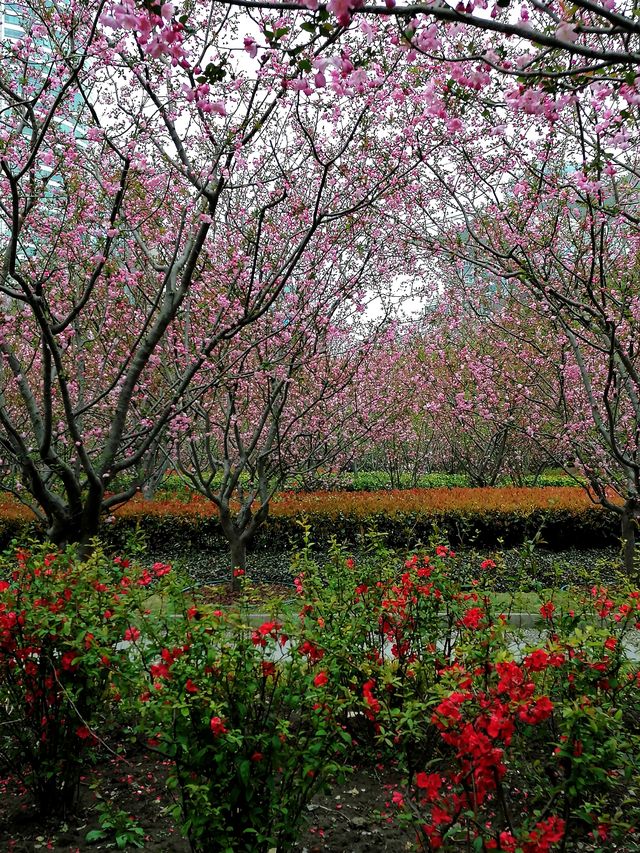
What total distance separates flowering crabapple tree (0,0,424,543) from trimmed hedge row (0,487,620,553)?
2.70 metres

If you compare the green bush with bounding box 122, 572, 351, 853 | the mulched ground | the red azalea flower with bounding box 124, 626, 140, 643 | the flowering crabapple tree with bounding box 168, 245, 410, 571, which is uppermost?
the flowering crabapple tree with bounding box 168, 245, 410, 571

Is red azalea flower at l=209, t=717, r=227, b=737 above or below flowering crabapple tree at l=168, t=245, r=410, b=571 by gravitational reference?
below

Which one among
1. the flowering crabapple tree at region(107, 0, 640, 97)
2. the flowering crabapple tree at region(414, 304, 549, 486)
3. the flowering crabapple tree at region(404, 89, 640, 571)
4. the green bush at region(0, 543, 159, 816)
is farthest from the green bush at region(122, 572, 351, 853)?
the flowering crabapple tree at region(414, 304, 549, 486)

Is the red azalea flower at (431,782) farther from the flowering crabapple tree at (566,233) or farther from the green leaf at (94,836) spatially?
the flowering crabapple tree at (566,233)

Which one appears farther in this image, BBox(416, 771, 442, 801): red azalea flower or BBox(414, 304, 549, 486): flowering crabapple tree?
BBox(414, 304, 549, 486): flowering crabapple tree

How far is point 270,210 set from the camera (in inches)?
296

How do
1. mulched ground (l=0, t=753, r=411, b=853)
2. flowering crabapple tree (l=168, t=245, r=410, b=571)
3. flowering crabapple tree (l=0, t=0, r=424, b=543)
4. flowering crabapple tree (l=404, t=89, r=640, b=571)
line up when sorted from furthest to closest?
1. flowering crabapple tree (l=168, t=245, r=410, b=571)
2. flowering crabapple tree (l=404, t=89, r=640, b=571)
3. flowering crabapple tree (l=0, t=0, r=424, b=543)
4. mulched ground (l=0, t=753, r=411, b=853)

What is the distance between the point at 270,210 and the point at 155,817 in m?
6.45

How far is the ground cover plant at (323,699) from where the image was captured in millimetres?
2072

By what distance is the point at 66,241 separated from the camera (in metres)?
5.97

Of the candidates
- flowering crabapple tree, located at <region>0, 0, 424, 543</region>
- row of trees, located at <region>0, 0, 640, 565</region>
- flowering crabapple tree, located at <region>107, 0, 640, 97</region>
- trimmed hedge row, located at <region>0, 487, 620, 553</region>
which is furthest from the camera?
trimmed hedge row, located at <region>0, 487, 620, 553</region>

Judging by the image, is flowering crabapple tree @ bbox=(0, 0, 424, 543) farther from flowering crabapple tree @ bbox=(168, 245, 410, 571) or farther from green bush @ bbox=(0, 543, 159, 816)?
green bush @ bbox=(0, 543, 159, 816)

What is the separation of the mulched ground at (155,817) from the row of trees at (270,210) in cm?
192

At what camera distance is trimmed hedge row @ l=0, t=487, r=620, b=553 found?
10492 millimetres
